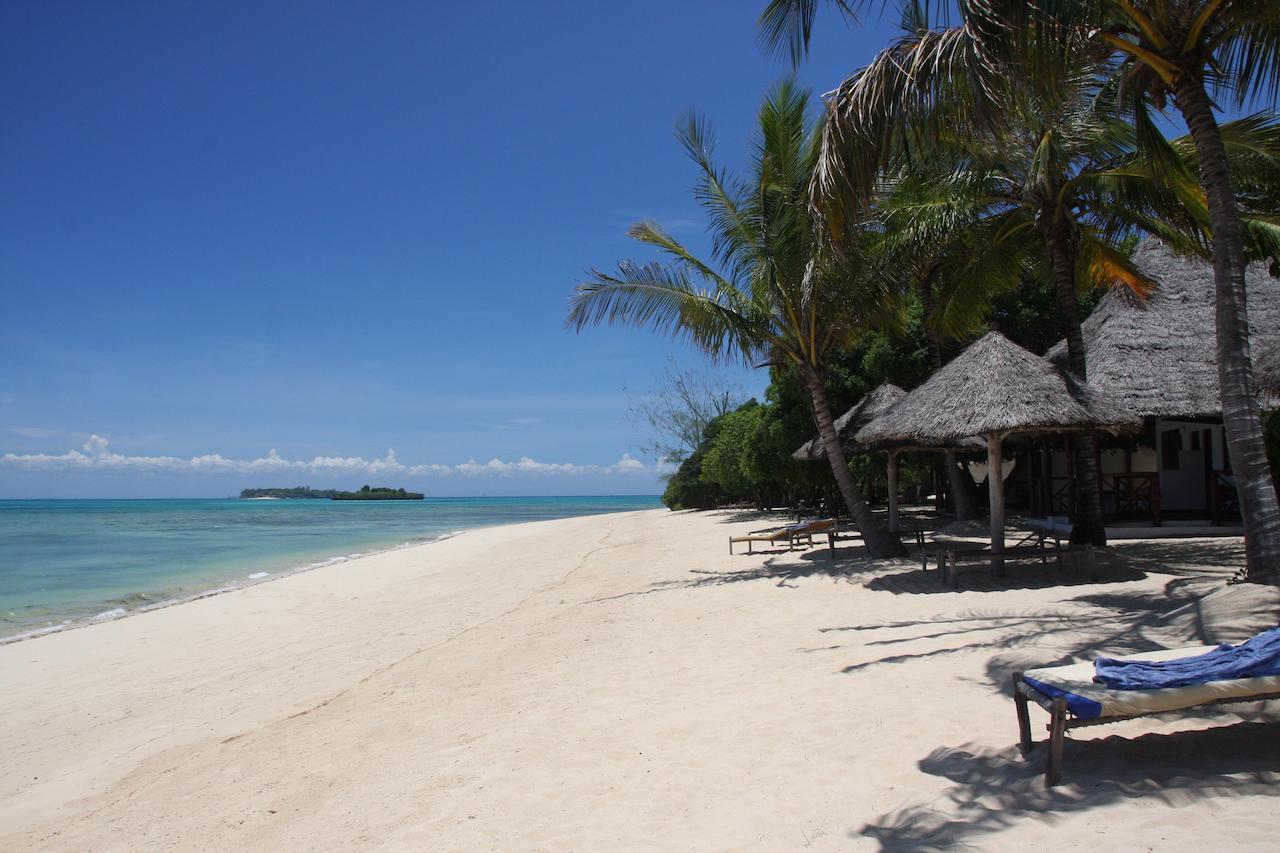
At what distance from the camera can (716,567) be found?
1287cm

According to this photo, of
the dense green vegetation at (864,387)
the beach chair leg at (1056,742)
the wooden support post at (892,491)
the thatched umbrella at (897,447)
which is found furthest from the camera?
the dense green vegetation at (864,387)

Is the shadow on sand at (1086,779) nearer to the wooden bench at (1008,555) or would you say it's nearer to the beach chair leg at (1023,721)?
the beach chair leg at (1023,721)

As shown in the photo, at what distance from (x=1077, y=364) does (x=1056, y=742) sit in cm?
897

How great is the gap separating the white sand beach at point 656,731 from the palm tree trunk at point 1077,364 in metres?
0.90

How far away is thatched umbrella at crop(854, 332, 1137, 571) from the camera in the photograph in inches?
341

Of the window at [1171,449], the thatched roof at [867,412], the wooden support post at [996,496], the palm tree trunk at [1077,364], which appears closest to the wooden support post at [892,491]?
the thatched roof at [867,412]

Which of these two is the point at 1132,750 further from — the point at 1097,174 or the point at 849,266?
the point at 1097,174

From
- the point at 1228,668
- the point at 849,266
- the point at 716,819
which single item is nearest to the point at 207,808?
the point at 716,819

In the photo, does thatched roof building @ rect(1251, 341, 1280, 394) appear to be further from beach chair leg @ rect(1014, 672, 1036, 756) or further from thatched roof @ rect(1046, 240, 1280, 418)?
beach chair leg @ rect(1014, 672, 1036, 756)

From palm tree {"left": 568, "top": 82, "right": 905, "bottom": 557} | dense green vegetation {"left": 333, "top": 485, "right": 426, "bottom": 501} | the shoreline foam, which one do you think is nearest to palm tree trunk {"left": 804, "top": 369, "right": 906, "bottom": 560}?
palm tree {"left": 568, "top": 82, "right": 905, "bottom": 557}

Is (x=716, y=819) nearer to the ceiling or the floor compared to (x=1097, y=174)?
nearer to the floor

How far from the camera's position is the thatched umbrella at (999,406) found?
8672 mm

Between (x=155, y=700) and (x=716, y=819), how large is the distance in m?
6.23

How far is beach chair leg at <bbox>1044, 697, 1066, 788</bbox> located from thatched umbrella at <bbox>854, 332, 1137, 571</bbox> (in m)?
5.88
